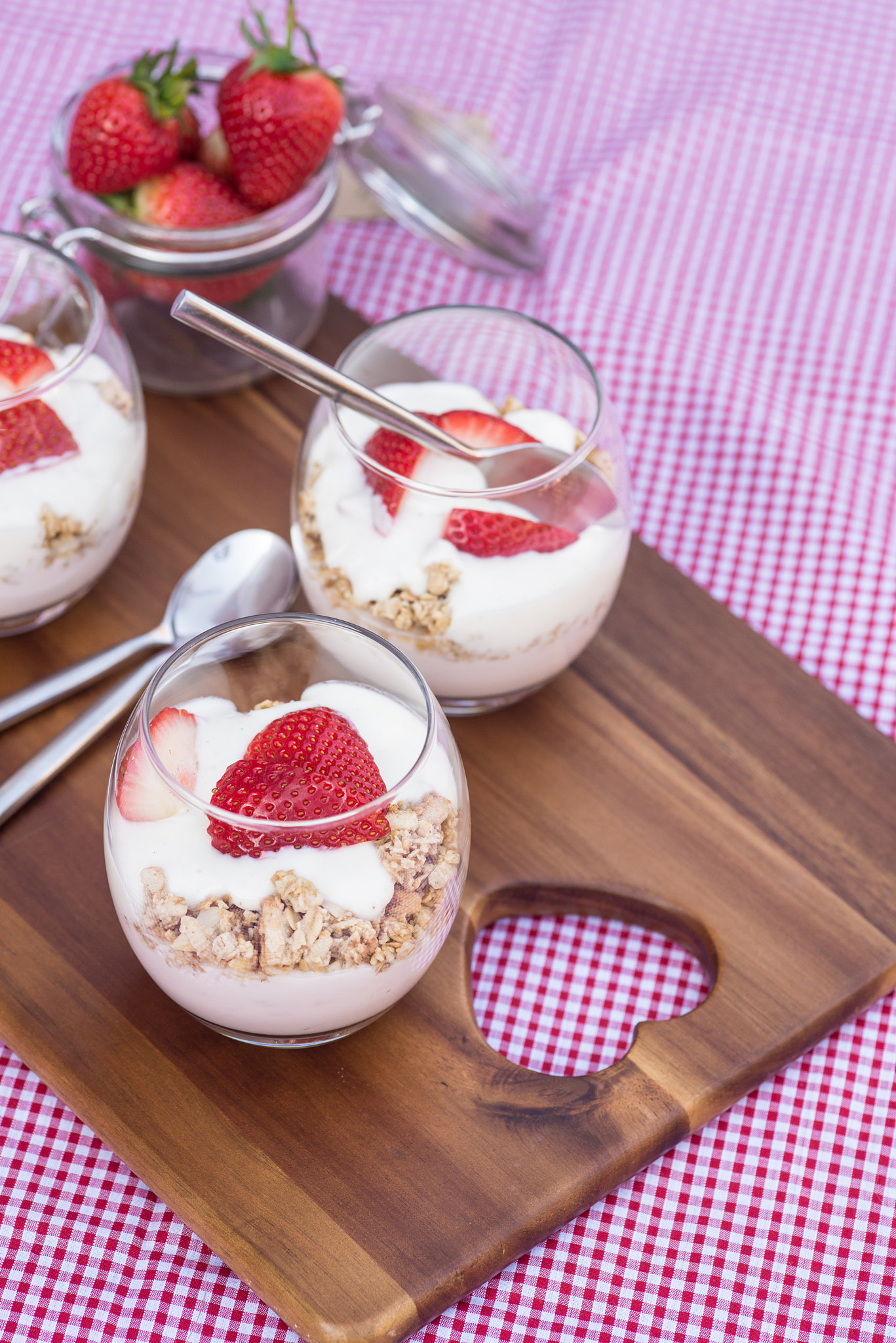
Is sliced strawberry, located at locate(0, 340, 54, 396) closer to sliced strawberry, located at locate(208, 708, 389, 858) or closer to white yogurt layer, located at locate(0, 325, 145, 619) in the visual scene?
white yogurt layer, located at locate(0, 325, 145, 619)

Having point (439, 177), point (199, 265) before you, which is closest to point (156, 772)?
point (199, 265)

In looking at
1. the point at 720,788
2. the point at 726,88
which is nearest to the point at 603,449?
the point at 720,788

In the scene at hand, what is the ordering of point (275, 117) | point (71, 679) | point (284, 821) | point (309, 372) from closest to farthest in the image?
point (284, 821) → point (309, 372) → point (71, 679) → point (275, 117)

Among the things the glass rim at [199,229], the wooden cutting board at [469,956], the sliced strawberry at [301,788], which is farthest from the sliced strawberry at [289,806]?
the glass rim at [199,229]

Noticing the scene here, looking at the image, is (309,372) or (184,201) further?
(184,201)

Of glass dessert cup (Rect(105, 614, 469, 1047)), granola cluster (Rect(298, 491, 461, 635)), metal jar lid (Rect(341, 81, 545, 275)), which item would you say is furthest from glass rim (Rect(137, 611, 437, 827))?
metal jar lid (Rect(341, 81, 545, 275))

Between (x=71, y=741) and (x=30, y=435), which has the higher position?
(x=30, y=435)

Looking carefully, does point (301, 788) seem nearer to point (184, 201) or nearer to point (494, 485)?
point (494, 485)

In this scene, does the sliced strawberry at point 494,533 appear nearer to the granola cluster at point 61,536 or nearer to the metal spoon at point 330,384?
Answer: the metal spoon at point 330,384
